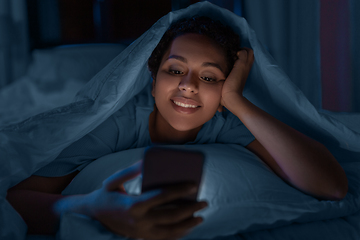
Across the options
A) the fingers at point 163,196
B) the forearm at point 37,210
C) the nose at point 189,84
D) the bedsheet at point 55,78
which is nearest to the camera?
the fingers at point 163,196

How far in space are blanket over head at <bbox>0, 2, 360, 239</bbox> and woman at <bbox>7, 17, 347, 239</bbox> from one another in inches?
1.7

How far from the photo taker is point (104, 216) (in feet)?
1.65

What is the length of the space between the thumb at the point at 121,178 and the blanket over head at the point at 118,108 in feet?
0.72

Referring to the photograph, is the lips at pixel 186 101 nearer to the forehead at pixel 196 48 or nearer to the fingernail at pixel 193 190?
the forehead at pixel 196 48

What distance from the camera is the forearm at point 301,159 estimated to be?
2.16ft

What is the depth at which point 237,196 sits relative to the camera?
54 centimetres

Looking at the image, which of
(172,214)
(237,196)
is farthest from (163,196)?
(237,196)

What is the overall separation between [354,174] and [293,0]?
149 centimetres

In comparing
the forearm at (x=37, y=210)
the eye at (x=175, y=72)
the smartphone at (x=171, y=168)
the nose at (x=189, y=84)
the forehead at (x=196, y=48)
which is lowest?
the forearm at (x=37, y=210)

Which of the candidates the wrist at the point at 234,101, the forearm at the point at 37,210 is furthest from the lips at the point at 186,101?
the forearm at the point at 37,210

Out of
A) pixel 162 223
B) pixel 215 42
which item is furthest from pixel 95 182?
pixel 215 42

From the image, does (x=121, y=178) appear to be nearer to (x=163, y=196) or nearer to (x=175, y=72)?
(x=163, y=196)

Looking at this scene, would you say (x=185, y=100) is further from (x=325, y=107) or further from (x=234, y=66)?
(x=325, y=107)

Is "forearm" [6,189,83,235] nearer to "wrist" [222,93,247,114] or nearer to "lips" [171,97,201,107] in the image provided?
Answer: "lips" [171,97,201,107]
